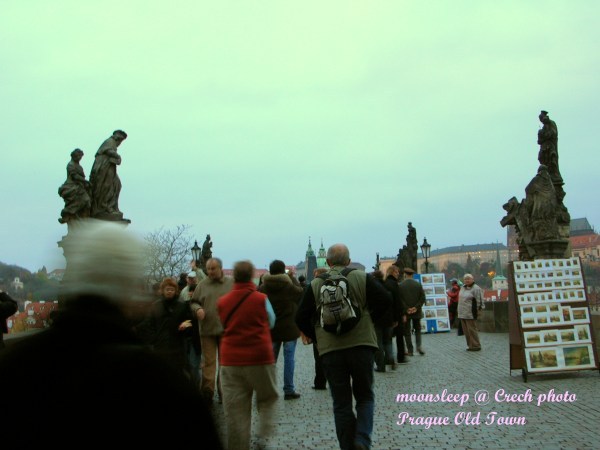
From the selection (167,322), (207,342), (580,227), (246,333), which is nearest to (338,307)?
(246,333)

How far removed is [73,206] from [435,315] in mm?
15316

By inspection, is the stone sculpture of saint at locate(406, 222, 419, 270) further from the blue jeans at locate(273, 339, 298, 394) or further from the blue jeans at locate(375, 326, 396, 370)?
the blue jeans at locate(273, 339, 298, 394)

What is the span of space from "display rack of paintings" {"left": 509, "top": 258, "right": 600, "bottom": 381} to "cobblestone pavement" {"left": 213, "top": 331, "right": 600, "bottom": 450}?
0.30 metres

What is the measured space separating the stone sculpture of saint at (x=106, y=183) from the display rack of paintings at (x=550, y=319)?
25.3ft

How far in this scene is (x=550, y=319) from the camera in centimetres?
1175

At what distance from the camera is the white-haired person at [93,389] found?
6.41ft

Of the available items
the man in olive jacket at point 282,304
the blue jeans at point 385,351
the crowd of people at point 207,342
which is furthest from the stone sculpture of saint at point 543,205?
the man in olive jacket at point 282,304

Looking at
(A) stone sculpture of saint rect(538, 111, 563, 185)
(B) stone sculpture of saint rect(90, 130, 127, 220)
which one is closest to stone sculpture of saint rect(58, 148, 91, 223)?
(B) stone sculpture of saint rect(90, 130, 127, 220)

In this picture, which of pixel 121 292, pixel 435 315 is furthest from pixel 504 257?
pixel 121 292

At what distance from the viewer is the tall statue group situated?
567 inches

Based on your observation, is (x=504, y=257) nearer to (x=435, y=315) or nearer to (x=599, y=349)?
(x=435, y=315)

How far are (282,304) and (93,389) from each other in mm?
8030

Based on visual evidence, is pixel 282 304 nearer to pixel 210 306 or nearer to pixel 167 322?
pixel 210 306

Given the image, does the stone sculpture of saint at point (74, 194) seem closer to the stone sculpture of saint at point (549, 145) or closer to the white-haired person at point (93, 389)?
the stone sculpture of saint at point (549, 145)
